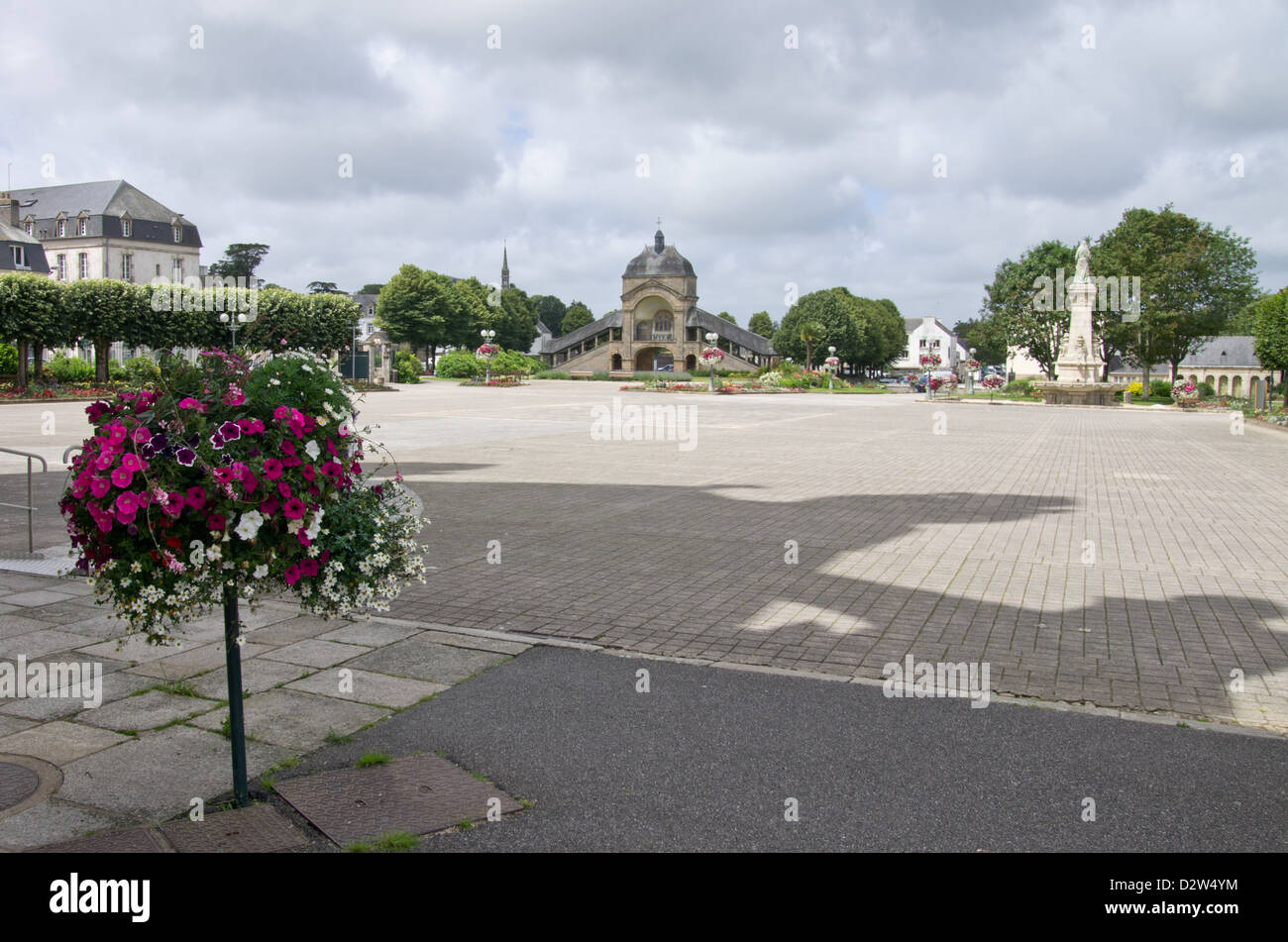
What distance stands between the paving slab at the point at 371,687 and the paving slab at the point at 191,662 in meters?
0.54

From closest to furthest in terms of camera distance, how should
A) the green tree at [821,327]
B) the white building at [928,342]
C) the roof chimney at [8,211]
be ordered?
the roof chimney at [8,211] → the green tree at [821,327] → the white building at [928,342]

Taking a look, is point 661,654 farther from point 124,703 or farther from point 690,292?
point 690,292

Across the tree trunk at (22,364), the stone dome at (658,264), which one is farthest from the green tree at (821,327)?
the tree trunk at (22,364)

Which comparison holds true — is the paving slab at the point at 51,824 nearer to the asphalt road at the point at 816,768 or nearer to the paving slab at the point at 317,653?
the asphalt road at the point at 816,768

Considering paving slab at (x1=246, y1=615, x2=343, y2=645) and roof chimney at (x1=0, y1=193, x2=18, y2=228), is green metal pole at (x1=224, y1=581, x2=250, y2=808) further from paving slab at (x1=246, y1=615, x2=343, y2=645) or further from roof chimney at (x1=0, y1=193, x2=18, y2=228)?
roof chimney at (x1=0, y1=193, x2=18, y2=228)

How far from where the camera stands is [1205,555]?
9773 millimetres

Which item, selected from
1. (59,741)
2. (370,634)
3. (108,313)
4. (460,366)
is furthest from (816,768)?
(460,366)

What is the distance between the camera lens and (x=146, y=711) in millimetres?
5113

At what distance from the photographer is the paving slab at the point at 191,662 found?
575 centimetres

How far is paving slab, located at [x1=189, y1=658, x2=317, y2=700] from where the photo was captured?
546 centimetres

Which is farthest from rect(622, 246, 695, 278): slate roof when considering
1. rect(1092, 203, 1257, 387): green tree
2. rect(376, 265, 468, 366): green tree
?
rect(1092, 203, 1257, 387): green tree

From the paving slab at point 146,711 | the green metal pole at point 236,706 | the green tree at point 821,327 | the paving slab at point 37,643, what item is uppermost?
the green tree at point 821,327

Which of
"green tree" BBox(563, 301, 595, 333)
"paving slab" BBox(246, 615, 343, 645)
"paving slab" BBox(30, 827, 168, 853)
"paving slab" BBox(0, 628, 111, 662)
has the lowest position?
"paving slab" BBox(30, 827, 168, 853)

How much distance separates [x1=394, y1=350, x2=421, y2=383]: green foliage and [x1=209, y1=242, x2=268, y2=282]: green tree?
194 ft
